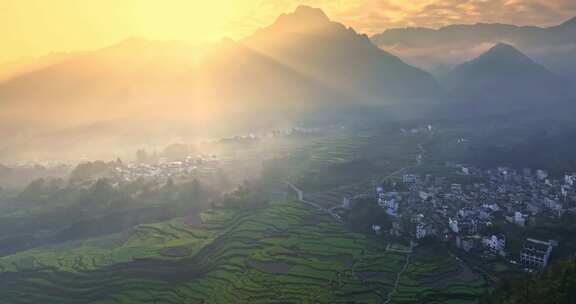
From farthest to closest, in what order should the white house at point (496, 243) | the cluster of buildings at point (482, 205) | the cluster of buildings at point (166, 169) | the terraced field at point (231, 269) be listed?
the cluster of buildings at point (166, 169), the cluster of buildings at point (482, 205), the white house at point (496, 243), the terraced field at point (231, 269)

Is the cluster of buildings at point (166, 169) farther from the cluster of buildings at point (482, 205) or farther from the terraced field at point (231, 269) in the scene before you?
the cluster of buildings at point (482, 205)

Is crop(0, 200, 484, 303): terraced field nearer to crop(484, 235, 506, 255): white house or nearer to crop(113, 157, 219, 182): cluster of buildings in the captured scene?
crop(484, 235, 506, 255): white house

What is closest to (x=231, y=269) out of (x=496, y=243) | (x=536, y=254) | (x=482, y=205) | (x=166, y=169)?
(x=496, y=243)

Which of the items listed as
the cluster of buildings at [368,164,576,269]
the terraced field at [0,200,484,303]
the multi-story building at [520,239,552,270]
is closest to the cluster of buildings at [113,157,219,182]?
the terraced field at [0,200,484,303]

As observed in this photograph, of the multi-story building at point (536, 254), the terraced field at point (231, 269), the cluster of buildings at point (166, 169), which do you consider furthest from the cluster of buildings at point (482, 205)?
the cluster of buildings at point (166, 169)

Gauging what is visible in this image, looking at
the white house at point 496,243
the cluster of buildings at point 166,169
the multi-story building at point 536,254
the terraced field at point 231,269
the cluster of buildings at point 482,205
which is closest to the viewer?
the terraced field at point 231,269

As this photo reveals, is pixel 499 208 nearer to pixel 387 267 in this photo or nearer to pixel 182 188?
pixel 387 267

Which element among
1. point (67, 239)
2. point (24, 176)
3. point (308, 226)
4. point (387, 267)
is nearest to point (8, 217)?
point (67, 239)
